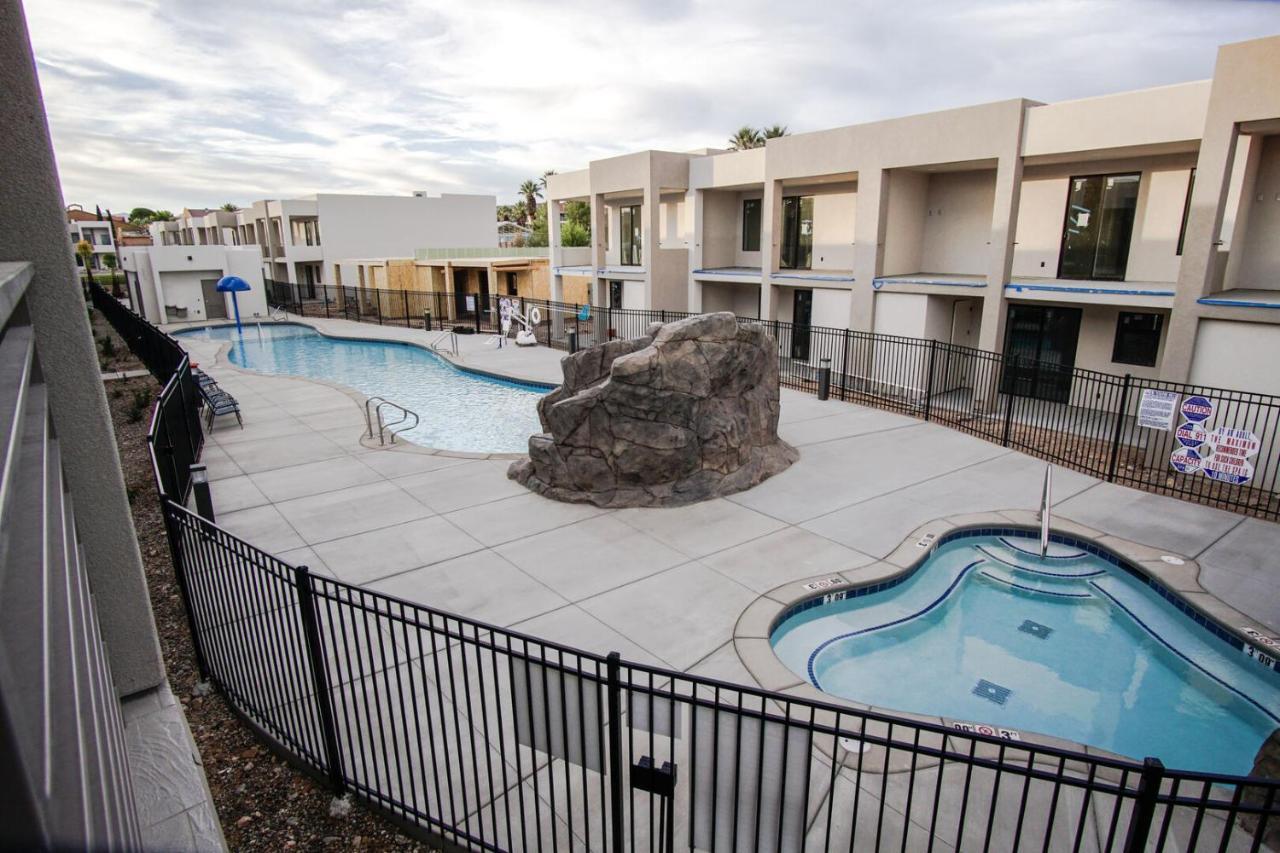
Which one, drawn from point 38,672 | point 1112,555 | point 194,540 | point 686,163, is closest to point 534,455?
point 194,540

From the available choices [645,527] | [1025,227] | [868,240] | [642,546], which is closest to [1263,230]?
[1025,227]

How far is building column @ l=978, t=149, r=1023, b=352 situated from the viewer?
16734 millimetres

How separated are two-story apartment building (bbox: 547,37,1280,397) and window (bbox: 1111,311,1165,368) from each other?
3 centimetres

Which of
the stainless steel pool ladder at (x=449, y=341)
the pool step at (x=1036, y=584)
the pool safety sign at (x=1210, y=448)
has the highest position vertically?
the pool safety sign at (x=1210, y=448)

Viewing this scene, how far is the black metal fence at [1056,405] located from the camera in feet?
33.8

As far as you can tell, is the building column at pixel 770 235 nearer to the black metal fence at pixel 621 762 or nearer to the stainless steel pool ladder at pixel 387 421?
the stainless steel pool ladder at pixel 387 421

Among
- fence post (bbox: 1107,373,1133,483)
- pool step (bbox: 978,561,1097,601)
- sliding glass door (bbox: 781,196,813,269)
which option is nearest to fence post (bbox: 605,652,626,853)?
pool step (bbox: 978,561,1097,601)

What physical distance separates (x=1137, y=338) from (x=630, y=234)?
19.4 meters

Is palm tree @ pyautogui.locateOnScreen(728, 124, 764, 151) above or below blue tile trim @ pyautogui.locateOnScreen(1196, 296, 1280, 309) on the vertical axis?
above

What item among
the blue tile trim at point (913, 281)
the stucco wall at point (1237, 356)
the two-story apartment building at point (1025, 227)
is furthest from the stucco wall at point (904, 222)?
the stucco wall at point (1237, 356)

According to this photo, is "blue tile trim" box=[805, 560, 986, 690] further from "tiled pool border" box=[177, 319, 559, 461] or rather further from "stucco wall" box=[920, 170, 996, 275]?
"stucco wall" box=[920, 170, 996, 275]

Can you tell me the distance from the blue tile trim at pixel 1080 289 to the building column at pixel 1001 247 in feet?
0.99

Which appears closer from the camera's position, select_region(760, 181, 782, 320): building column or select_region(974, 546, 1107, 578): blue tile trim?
select_region(974, 546, 1107, 578): blue tile trim

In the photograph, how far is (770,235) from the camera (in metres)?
22.8
